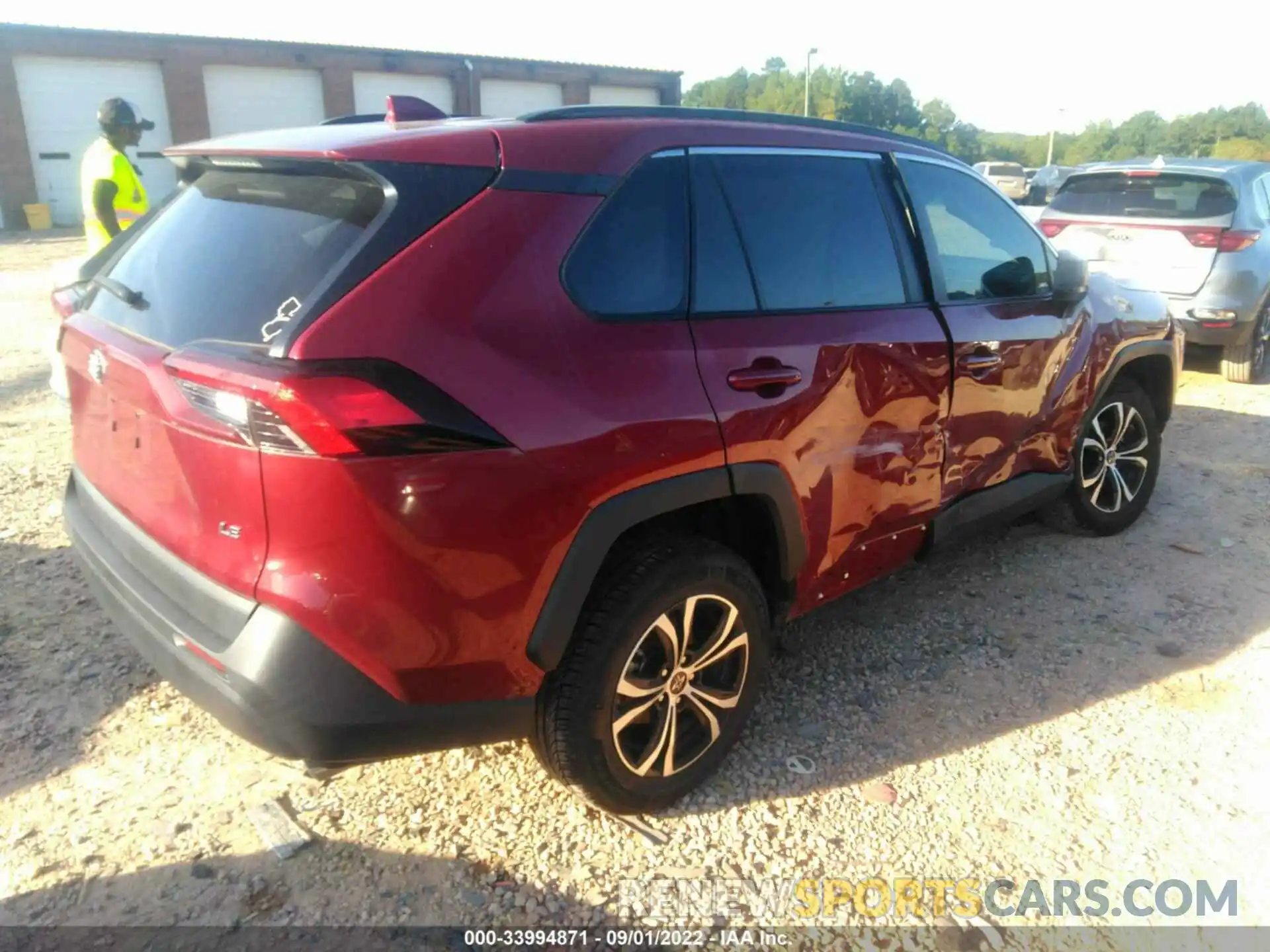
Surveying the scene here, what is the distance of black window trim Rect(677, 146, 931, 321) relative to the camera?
8.20ft

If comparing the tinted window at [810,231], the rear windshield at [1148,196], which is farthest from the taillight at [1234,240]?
the tinted window at [810,231]

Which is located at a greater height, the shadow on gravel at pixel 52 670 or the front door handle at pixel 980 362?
the front door handle at pixel 980 362

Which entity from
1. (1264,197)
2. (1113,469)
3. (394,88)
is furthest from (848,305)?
(394,88)

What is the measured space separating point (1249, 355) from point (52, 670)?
8023 mm

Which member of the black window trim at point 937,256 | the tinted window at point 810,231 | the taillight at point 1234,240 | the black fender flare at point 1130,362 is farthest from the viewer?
the taillight at point 1234,240

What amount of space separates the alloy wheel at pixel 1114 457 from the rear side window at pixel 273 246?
10.9 feet

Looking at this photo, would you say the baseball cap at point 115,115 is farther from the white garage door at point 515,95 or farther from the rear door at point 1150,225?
the white garage door at point 515,95

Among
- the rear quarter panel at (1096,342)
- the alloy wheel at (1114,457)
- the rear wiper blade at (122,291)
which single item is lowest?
the alloy wheel at (1114,457)

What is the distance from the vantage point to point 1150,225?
704 centimetres

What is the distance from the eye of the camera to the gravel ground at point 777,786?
7.61 ft

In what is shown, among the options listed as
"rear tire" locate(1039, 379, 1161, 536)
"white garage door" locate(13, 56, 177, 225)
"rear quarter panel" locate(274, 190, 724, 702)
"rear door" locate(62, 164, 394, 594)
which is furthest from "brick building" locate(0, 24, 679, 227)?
"rear quarter panel" locate(274, 190, 724, 702)

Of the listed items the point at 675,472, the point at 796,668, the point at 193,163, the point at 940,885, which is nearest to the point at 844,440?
the point at 675,472

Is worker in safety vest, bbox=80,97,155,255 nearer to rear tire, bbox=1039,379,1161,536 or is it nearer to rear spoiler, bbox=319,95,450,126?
rear spoiler, bbox=319,95,450,126

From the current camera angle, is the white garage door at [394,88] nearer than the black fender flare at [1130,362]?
No
